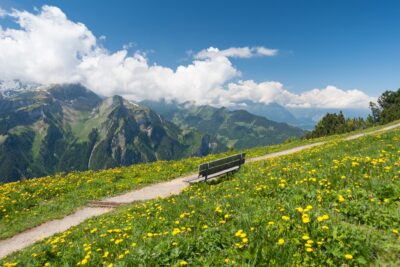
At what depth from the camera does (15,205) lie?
1700 cm

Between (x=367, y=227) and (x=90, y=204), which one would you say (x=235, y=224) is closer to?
(x=367, y=227)

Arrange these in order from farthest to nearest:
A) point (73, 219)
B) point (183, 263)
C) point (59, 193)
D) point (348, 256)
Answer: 1. point (59, 193)
2. point (73, 219)
3. point (183, 263)
4. point (348, 256)

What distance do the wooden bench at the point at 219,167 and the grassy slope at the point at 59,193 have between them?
541 centimetres

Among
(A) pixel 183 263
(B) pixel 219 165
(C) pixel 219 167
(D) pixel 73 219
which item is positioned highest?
(B) pixel 219 165

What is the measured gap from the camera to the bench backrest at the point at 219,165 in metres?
16.2

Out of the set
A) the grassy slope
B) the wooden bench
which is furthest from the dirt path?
the wooden bench

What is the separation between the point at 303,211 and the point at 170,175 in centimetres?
1591

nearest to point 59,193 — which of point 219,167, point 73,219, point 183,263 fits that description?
point 73,219

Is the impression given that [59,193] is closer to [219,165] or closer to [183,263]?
[219,165]

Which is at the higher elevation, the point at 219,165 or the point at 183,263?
the point at 219,165

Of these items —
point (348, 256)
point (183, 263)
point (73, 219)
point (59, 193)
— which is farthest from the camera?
point (59, 193)

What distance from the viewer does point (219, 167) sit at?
56.6ft

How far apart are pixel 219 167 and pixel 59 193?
35.8ft

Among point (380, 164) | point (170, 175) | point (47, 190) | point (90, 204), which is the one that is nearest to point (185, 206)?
point (380, 164)
